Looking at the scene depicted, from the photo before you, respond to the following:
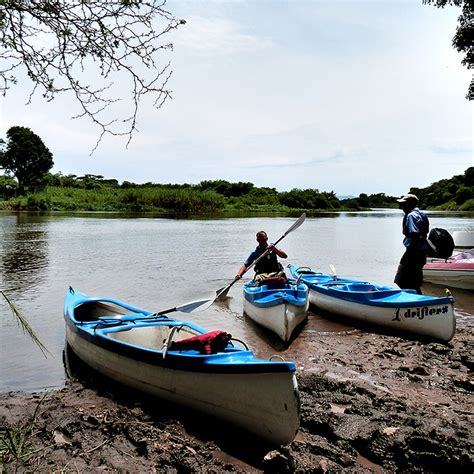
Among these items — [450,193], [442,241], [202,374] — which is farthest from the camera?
[450,193]

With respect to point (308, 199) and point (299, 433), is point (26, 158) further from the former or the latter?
point (299, 433)

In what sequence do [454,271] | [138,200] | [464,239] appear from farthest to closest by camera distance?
[138,200] → [464,239] → [454,271]

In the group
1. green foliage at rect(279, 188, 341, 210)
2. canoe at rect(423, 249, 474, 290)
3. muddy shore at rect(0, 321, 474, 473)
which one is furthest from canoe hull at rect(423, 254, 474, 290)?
green foliage at rect(279, 188, 341, 210)

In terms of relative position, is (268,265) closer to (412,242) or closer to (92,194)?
(412,242)

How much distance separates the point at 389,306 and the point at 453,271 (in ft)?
20.1

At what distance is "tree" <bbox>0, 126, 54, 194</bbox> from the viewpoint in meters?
53.4

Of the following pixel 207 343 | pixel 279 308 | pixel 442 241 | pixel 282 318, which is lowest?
pixel 282 318

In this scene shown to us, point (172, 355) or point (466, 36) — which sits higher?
point (466, 36)

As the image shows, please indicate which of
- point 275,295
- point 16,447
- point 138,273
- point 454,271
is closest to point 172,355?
point 16,447

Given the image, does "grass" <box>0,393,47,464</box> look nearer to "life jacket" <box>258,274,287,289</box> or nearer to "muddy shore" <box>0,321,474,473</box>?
"muddy shore" <box>0,321,474,473</box>

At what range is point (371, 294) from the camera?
8461 millimetres

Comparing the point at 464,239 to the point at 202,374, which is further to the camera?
the point at 464,239

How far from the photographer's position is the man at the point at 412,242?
8.47 metres

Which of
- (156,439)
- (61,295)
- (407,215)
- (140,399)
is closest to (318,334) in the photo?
(407,215)
